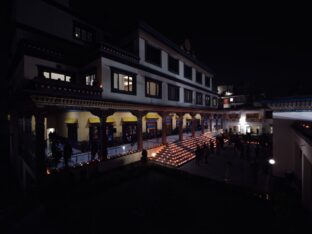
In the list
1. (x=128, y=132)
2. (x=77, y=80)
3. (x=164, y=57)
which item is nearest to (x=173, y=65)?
(x=164, y=57)

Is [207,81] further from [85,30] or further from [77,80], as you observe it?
[77,80]

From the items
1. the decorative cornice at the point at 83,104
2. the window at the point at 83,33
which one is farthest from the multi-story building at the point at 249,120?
the window at the point at 83,33

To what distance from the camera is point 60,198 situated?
7.80 m

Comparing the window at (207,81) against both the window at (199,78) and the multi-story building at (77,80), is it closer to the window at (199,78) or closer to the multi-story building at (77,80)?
the window at (199,78)

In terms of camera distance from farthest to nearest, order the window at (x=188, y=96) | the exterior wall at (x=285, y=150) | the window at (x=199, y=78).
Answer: the window at (x=199, y=78) < the window at (x=188, y=96) < the exterior wall at (x=285, y=150)

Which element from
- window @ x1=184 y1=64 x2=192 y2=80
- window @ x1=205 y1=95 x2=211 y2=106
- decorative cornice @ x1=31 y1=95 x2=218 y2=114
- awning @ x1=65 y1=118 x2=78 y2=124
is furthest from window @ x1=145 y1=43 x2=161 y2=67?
window @ x1=205 y1=95 x2=211 y2=106

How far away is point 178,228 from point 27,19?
61.2 feet

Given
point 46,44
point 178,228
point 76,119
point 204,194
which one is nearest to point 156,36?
point 46,44

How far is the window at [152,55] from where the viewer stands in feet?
57.4

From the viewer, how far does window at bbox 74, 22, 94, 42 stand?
1592cm

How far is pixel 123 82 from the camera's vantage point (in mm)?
14633

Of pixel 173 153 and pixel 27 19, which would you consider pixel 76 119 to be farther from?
pixel 173 153

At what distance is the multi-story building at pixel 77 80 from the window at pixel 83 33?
96mm

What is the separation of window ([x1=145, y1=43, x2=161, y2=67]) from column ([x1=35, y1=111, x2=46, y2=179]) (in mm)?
12175
